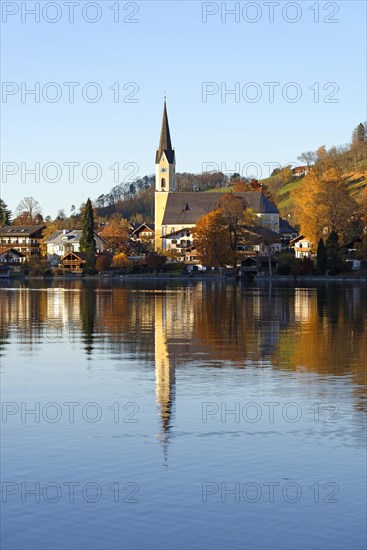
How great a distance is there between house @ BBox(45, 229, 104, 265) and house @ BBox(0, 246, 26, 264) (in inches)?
228

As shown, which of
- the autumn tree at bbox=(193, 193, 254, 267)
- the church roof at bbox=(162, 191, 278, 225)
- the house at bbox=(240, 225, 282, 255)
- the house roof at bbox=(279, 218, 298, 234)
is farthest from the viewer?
the house roof at bbox=(279, 218, 298, 234)

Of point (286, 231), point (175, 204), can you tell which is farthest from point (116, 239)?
point (286, 231)

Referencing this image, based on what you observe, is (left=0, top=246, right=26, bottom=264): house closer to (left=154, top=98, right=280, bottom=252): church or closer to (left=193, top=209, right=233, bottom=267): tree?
(left=154, top=98, right=280, bottom=252): church

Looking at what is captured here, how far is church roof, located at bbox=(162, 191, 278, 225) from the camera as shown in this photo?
7072 inches

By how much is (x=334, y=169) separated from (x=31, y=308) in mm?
82296

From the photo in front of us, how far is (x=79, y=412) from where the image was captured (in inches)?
906

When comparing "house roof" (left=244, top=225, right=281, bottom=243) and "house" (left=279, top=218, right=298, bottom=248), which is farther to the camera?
"house" (left=279, top=218, right=298, bottom=248)

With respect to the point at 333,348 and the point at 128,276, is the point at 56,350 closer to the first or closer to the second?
the point at 333,348

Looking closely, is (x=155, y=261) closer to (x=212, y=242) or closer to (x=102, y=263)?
(x=102, y=263)

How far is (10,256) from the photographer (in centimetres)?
18462

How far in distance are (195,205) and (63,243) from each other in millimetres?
26662

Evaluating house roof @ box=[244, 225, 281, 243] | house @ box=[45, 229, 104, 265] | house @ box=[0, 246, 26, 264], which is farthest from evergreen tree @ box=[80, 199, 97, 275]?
house @ box=[0, 246, 26, 264]

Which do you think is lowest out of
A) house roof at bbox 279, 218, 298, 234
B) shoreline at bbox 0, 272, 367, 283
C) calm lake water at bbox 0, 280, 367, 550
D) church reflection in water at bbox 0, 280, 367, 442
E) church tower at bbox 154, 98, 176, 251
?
calm lake water at bbox 0, 280, 367, 550

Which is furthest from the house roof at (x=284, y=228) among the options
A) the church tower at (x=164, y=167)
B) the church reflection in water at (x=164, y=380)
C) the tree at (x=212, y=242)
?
the church reflection in water at (x=164, y=380)
